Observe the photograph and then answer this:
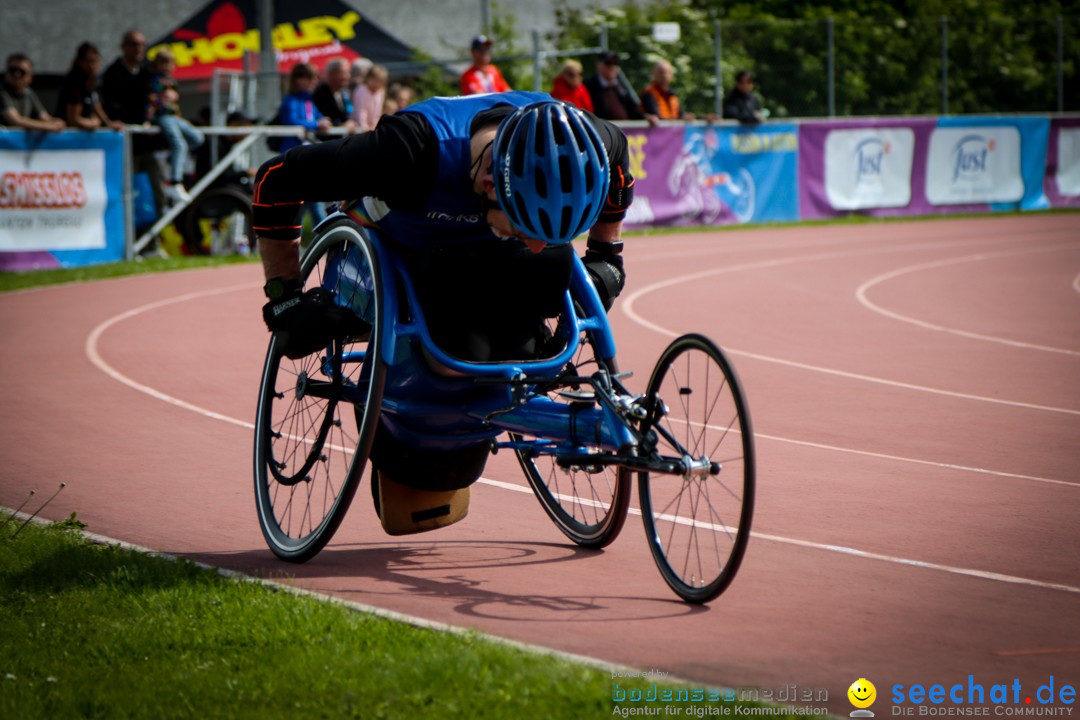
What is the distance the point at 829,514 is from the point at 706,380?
5.41ft

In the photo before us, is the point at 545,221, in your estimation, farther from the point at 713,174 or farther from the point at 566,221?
the point at 713,174

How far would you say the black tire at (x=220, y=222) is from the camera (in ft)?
60.4

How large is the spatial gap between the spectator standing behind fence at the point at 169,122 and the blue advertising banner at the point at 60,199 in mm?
590

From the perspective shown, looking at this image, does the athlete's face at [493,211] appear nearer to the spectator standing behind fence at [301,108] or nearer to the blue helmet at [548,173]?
the blue helmet at [548,173]

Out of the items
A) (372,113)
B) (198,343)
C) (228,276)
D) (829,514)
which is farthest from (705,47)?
(829,514)

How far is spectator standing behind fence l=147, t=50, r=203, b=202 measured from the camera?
59.5 ft

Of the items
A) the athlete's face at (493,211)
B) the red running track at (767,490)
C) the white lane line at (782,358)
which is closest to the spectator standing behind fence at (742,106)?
the white lane line at (782,358)

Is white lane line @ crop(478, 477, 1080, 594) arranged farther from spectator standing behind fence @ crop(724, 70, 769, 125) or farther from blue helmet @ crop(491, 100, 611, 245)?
spectator standing behind fence @ crop(724, 70, 769, 125)

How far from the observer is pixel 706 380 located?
5281 millimetres

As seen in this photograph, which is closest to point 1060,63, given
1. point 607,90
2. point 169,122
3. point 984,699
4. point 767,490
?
point 607,90

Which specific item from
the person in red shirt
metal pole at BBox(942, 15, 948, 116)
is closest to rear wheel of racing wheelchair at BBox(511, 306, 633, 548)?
the person in red shirt

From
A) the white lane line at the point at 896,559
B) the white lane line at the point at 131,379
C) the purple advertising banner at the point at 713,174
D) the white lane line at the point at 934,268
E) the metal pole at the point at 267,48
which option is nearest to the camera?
the white lane line at the point at 896,559

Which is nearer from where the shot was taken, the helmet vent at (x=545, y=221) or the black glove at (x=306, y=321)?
the helmet vent at (x=545, y=221)

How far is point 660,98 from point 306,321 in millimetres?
18444
